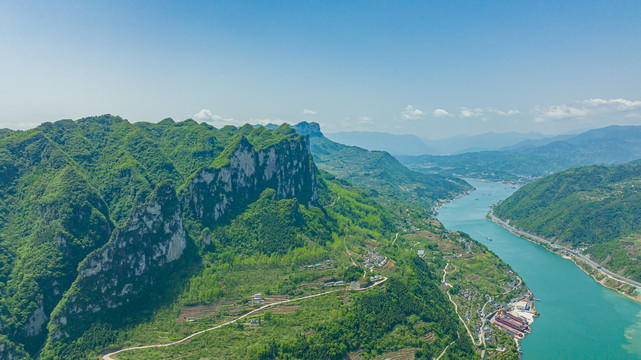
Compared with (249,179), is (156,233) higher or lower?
lower

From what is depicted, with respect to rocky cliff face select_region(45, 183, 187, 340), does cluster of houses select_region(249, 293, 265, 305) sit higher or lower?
lower

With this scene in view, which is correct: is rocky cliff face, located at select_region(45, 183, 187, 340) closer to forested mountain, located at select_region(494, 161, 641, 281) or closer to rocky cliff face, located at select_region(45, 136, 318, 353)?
rocky cliff face, located at select_region(45, 136, 318, 353)

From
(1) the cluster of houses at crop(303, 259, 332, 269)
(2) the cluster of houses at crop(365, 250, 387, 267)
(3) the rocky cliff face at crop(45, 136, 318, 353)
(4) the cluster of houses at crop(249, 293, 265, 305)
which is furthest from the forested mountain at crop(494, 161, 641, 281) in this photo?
(3) the rocky cliff face at crop(45, 136, 318, 353)

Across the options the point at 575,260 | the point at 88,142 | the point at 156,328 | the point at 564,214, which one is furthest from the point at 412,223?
the point at 88,142

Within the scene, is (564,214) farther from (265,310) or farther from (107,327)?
(107,327)

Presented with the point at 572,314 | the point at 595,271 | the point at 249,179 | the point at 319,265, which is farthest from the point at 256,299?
the point at 595,271

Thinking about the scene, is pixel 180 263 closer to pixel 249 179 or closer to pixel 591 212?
pixel 249 179
